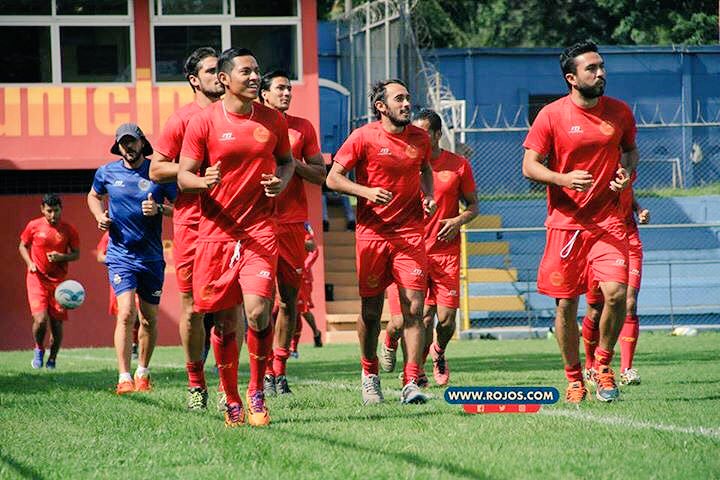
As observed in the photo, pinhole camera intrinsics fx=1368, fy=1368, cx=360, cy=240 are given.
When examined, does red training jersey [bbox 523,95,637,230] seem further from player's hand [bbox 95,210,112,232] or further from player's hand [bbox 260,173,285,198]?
player's hand [bbox 95,210,112,232]

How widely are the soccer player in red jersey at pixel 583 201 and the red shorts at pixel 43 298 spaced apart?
978 cm

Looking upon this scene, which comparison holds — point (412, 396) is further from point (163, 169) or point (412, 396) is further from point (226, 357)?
point (163, 169)

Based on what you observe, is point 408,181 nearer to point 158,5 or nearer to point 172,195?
point 172,195

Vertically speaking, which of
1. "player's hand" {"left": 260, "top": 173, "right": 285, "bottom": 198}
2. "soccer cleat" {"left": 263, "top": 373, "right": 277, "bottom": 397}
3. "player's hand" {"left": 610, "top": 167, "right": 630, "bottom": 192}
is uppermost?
"player's hand" {"left": 260, "top": 173, "right": 285, "bottom": 198}

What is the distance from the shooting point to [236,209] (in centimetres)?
830

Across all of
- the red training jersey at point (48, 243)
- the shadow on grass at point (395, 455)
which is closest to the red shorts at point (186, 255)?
the shadow on grass at point (395, 455)

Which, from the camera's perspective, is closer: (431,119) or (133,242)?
(133,242)

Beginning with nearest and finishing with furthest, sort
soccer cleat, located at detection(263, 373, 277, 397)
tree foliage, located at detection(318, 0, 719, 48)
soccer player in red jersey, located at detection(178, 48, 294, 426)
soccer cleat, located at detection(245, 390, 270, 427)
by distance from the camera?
1. soccer cleat, located at detection(245, 390, 270, 427)
2. soccer player in red jersey, located at detection(178, 48, 294, 426)
3. soccer cleat, located at detection(263, 373, 277, 397)
4. tree foliage, located at detection(318, 0, 719, 48)

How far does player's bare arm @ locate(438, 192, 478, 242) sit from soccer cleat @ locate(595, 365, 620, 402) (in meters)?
2.74

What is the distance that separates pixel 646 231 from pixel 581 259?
18.9m

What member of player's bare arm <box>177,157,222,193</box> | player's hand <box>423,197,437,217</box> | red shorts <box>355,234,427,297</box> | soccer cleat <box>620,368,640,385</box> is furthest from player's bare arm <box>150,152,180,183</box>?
soccer cleat <box>620,368,640,385</box>

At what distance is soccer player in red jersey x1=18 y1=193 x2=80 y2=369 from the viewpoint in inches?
692

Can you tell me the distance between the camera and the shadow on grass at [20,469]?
6.46m

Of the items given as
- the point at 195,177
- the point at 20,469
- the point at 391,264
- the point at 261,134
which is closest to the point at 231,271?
the point at 195,177
